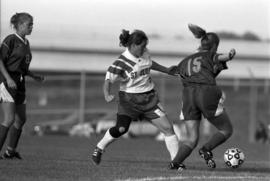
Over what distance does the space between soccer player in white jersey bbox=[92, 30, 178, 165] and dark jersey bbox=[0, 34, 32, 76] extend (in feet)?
4.26

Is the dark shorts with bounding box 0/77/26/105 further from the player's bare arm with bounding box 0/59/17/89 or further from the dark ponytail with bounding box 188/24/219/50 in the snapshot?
the dark ponytail with bounding box 188/24/219/50

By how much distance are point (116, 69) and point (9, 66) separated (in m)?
1.52

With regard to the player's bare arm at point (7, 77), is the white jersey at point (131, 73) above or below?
above

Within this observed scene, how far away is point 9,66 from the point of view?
420 inches

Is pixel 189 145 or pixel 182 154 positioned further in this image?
pixel 189 145

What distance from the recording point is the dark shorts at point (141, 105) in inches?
403

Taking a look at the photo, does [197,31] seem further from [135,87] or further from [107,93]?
[107,93]

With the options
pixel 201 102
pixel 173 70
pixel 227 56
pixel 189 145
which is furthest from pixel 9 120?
pixel 227 56

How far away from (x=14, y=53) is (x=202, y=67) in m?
2.50

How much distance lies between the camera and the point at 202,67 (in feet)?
33.4

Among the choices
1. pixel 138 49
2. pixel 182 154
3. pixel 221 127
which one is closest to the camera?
pixel 182 154

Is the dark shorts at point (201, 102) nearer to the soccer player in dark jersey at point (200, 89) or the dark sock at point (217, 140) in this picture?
the soccer player in dark jersey at point (200, 89)

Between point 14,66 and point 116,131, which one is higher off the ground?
point 14,66

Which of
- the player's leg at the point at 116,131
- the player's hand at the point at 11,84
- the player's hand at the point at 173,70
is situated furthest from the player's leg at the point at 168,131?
the player's hand at the point at 11,84
